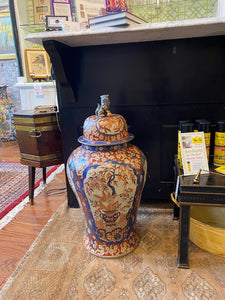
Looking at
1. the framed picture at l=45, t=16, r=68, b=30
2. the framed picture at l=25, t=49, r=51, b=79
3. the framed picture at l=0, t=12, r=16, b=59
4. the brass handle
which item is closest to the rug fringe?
the brass handle

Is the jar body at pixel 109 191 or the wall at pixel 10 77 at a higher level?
the wall at pixel 10 77

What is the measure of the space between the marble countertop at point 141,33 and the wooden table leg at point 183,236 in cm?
85

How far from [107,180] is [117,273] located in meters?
0.45

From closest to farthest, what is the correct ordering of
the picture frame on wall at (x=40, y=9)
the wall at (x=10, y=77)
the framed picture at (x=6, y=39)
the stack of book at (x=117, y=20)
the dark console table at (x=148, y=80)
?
the stack of book at (x=117, y=20) → the dark console table at (x=148, y=80) → the picture frame on wall at (x=40, y=9) → the framed picture at (x=6, y=39) → the wall at (x=10, y=77)

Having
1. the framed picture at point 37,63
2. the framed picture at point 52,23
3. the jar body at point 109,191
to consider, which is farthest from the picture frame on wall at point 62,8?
the framed picture at point 37,63

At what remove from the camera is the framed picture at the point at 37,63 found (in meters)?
3.14

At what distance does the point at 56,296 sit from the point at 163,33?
1363 millimetres

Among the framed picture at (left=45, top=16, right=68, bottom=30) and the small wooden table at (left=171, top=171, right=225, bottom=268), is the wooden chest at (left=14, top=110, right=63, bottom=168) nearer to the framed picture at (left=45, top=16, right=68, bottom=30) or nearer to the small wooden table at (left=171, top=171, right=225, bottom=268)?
the framed picture at (left=45, top=16, right=68, bottom=30)

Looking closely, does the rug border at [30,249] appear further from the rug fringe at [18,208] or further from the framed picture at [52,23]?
the framed picture at [52,23]

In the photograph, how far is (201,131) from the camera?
1285 millimetres

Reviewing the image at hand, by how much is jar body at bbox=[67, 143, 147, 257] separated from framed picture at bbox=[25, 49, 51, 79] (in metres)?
2.34

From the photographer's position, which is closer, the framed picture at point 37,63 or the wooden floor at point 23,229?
the wooden floor at point 23,229

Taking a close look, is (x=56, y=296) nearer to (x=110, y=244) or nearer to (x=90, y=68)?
(x=110, y=244)

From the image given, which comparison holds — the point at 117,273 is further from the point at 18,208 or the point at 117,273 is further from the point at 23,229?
the point at 18,208
